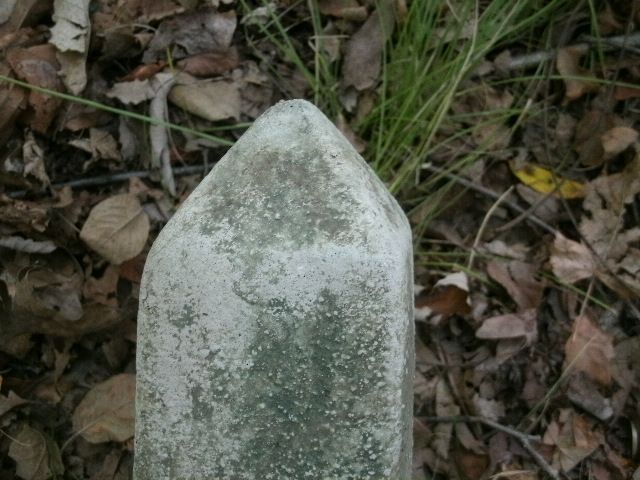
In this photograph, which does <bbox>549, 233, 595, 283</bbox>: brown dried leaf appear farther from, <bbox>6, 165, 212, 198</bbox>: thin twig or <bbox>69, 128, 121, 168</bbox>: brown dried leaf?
<bbox>69, 128, 121, 168</bbox>: brown dried leaf

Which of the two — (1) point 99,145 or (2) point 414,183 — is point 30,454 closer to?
(1) point 99,145

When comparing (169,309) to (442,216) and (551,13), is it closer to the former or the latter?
A: (442,216)

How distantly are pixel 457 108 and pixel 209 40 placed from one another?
0.58 meters

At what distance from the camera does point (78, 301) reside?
5.03ft

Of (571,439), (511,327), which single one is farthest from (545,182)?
(571,439)

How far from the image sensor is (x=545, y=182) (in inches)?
69.9

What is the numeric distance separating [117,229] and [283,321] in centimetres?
71

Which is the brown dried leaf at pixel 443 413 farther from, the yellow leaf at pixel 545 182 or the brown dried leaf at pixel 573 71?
the brown dried leaf at pixel 573 71

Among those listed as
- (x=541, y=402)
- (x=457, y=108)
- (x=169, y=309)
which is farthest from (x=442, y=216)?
(x=169, y=309)

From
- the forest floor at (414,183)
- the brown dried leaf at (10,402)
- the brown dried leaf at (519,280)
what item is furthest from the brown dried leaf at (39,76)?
the brown dried leaf at (519,280)

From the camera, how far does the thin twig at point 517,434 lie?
1.58 metres

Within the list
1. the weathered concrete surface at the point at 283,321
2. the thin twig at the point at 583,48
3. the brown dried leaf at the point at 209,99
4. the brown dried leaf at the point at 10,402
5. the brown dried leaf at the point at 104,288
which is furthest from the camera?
the thin twig at the point at 583,48

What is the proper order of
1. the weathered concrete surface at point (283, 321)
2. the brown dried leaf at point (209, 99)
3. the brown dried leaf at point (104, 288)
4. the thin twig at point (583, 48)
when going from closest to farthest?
the weathered concrete surface at point (283, 321)
the brown dried leaf at point (104, 288)
the brown dried leaf at point (209, 99)
the thin twig at point (583, 48)

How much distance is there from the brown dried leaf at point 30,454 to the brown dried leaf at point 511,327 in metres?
0.89
